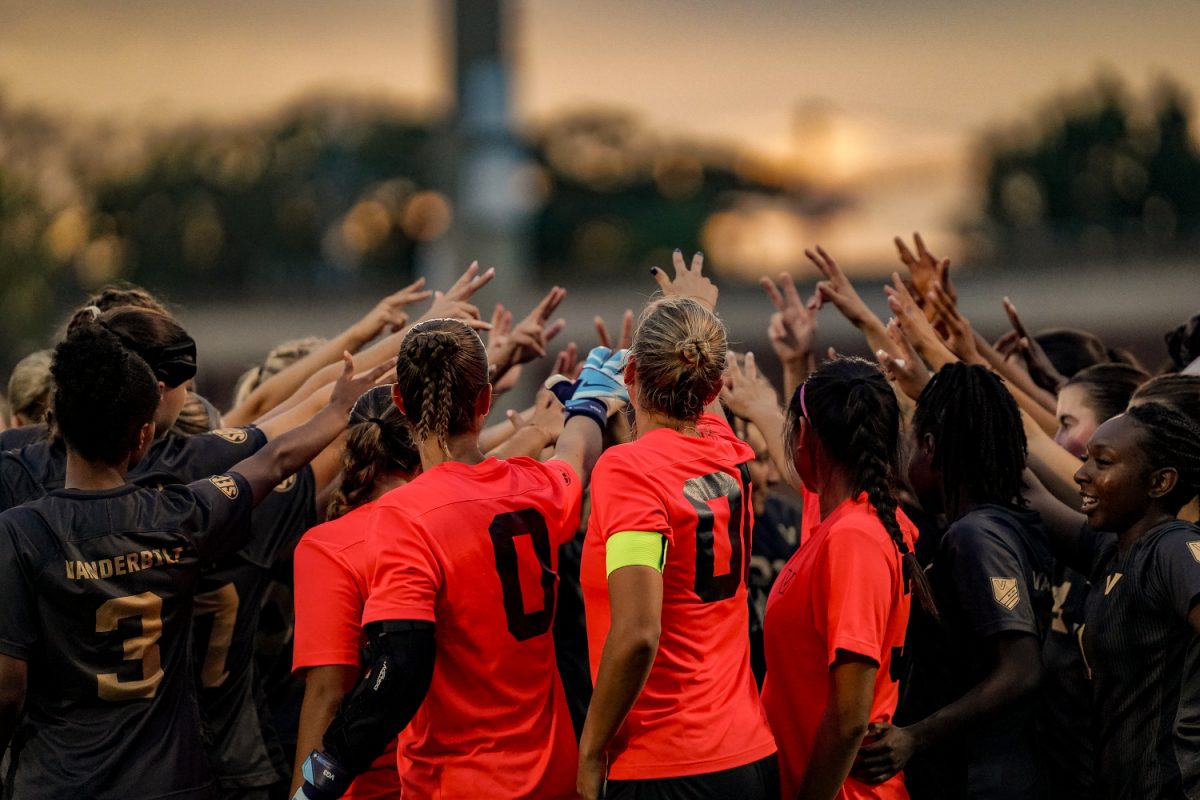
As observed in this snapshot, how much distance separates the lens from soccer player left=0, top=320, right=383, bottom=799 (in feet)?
12.3

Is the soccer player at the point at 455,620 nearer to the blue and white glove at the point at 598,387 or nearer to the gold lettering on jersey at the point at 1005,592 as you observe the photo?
the blue and white glove at the point at 598,387

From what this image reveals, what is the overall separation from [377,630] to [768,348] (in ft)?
76.0

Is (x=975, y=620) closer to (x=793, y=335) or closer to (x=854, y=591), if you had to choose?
(x=854, y=591)

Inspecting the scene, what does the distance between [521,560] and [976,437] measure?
152 cm

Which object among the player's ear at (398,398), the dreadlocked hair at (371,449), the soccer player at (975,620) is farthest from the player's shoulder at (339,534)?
the soccer player at (975,620)

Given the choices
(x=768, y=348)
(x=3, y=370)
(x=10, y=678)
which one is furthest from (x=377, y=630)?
(x=3, y=370)

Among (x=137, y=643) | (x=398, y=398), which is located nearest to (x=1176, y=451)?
(x=398, y=398)

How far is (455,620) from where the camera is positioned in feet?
12.0

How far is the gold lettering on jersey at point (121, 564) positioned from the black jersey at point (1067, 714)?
2668mm

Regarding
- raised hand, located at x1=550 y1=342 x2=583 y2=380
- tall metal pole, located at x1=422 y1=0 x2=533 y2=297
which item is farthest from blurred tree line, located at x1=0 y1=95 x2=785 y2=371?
raised hand, located at x1=550 y1=342 x2=583 y2=380

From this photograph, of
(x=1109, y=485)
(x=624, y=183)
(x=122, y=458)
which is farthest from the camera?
(x=624, y=183)

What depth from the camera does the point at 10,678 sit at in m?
3.70

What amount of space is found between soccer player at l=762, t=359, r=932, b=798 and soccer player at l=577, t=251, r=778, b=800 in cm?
14

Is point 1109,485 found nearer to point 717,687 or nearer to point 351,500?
point 717,687
